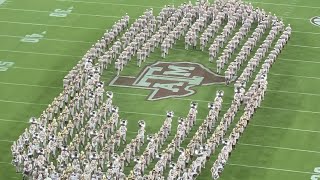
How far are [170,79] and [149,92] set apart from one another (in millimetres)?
1359

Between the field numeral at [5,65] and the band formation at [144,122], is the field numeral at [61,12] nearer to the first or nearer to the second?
the band formation at [144,122]

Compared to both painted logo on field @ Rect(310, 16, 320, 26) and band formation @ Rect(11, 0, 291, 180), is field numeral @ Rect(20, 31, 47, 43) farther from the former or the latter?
painted logo on field @ Rect(310, 16, 320, 26)

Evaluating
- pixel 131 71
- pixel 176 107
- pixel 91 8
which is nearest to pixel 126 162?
pixel 176 107

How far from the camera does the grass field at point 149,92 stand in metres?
36.3

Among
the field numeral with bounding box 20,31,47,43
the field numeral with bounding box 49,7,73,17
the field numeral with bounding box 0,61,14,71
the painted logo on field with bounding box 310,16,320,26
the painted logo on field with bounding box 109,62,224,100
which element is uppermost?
the painted logo on field with bounding box 109,62,224,100

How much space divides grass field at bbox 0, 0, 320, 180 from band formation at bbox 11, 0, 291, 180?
0.49 metres

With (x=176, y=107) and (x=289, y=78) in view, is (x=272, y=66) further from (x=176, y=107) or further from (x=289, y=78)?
(x=176, y=107)

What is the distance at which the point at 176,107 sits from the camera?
3972 centimetres

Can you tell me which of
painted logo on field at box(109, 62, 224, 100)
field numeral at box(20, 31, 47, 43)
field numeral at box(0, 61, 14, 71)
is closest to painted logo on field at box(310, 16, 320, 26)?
painted logo on field at box(109, 62, 224, 100)

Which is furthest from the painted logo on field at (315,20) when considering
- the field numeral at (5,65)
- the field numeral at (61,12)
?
the field numeral at (5,65)

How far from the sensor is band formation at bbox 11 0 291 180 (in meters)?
34.2

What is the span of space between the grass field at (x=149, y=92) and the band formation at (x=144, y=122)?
0.49 m

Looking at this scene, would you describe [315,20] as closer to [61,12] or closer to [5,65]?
[61,12]

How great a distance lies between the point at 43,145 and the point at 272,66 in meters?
10.5
